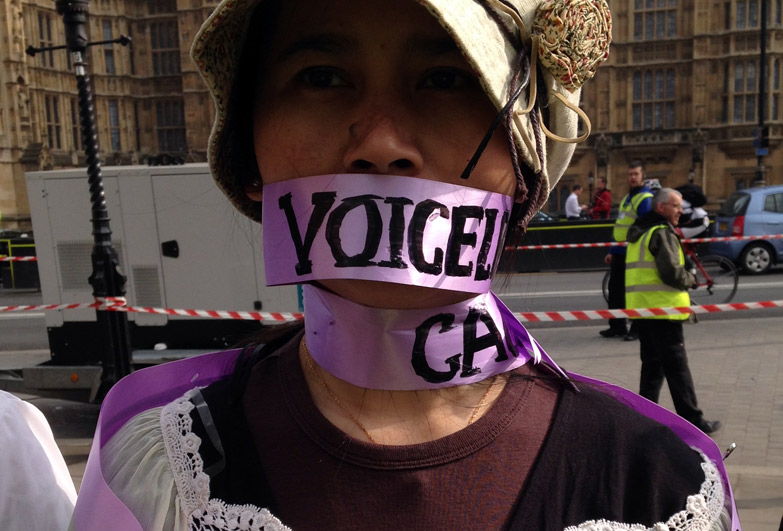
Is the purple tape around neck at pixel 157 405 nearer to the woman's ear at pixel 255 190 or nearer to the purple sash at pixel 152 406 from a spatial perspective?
the purple sash at pixel 152 406

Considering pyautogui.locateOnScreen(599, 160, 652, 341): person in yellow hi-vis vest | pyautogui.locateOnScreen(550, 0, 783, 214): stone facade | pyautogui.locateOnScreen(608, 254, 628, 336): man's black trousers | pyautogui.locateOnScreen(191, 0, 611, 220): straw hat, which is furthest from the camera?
pyautogui.locateOnScreen(550, 0, 783, 214): stone facade

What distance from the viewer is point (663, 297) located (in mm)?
5270

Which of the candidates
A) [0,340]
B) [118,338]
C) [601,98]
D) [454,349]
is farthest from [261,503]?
[601,98]

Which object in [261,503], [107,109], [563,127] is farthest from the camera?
[107,109]

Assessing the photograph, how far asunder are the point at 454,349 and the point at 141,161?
121 ft

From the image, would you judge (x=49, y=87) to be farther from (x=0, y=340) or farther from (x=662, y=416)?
(x=662, y=416)

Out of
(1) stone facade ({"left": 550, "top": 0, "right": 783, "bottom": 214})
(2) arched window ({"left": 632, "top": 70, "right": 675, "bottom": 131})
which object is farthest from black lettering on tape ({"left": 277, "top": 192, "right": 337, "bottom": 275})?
(2) arched window ({"left": 632, "top": 70, "right": 675, "bottom": 131})

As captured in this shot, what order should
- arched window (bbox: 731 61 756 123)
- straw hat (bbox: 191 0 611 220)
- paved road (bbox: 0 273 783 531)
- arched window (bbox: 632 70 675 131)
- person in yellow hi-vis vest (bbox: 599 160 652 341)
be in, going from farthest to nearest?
arched window (bbox: 632 70 675 131) < arched window (bbox: 731 61 756 123) < person in yellow hi-vis vest (bbox: 599 160 652 341) < paved road (bbox: 0 273 783 531) < straw hat (bbox: 191 0 611 220)

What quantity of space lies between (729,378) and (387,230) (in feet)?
21.6

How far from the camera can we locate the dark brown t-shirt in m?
0.91

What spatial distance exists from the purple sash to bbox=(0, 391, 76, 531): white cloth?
11 centimetres

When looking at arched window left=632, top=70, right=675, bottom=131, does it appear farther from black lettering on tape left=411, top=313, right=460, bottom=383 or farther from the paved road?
black lettering on tape left=411, top=313, right=460, bottom=383

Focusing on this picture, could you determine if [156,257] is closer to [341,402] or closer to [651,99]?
[341,402]

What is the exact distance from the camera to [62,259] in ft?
21.8
